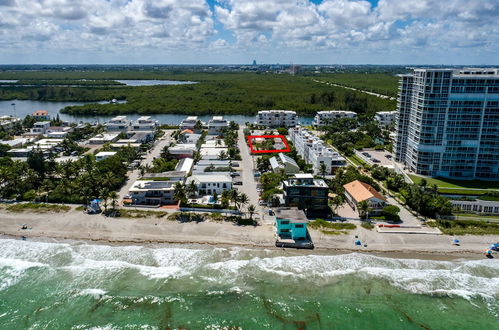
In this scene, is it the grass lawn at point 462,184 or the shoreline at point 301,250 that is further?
the grass lawn at point 462,184

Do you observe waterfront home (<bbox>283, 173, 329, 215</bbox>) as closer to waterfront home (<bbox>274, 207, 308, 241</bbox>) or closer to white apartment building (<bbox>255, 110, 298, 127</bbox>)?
waterfront home (<bbox>274, 207, 308, 241</bbox>)

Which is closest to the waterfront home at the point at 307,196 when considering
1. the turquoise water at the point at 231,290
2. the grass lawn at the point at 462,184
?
the turquoise water at the point at 231,290

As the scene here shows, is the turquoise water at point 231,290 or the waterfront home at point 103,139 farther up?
the waterfront home at point 103,139

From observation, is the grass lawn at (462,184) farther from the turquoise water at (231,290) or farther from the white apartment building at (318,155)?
the turquoise water at (231,290)

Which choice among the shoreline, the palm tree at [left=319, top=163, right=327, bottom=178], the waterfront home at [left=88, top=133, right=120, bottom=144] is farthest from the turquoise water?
the waterfront home at [left=88, top=133, right=120, bottom=144]

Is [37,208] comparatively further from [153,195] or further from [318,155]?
[318,155]

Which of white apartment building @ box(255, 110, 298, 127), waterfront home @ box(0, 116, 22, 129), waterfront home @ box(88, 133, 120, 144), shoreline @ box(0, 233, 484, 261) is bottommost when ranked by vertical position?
shoreline @ box(0, 233, 484, 261)
